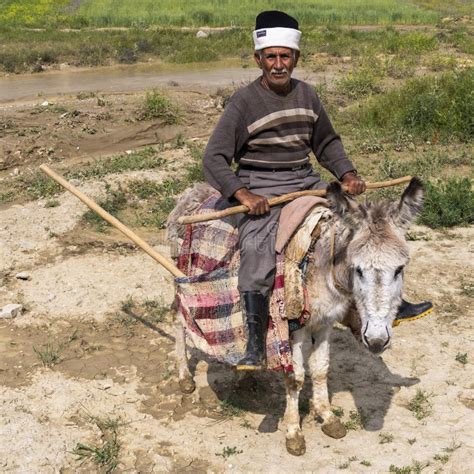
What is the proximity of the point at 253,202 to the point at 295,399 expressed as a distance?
1415 millimetres

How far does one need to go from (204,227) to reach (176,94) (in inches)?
472

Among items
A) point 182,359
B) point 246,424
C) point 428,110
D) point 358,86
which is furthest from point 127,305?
point 358,86

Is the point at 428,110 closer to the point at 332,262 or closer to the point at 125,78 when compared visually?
the point at 332,262

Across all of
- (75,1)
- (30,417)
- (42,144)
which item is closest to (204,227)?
(30,417)

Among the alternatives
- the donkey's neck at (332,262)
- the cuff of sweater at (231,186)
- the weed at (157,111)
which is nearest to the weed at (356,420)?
the donkey's neck at (332,262)

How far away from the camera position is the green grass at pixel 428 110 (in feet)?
34.7

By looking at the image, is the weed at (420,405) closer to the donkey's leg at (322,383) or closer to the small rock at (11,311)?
the donkey's leg at (322,383)

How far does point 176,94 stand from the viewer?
15438 millimetres

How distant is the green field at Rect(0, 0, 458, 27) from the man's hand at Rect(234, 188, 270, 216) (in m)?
29.9

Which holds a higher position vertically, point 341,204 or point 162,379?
point 341,204

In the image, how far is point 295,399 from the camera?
3971mm

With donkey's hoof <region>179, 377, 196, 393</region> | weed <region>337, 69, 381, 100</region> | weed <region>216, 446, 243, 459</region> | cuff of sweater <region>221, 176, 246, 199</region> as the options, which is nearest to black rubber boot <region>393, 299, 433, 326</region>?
cuff of sweater <region>221, 176, 246, 199</region>

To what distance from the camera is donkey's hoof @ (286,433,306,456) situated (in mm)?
3932

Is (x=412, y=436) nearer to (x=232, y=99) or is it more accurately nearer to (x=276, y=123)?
(x=276, y=123)
